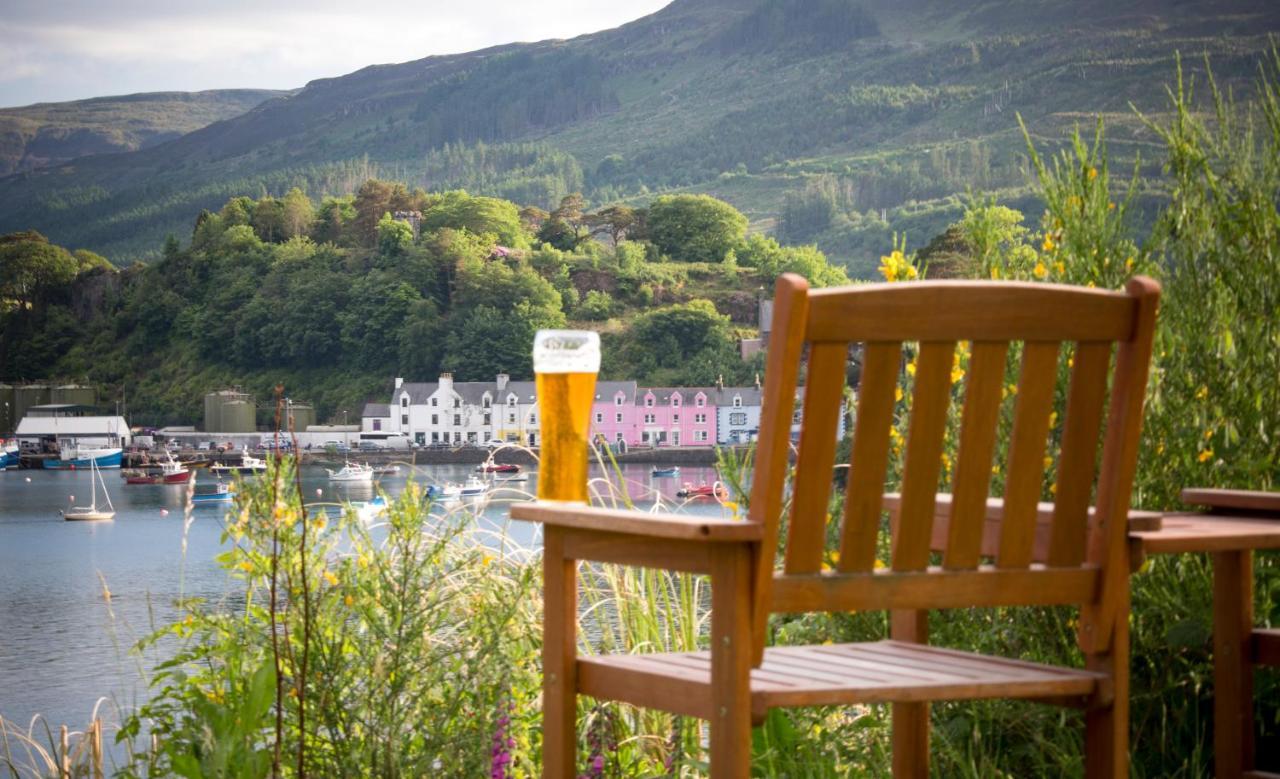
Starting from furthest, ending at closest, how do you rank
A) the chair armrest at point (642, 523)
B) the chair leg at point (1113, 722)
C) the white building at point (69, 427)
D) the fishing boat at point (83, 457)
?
the white building at point (69, 427), the fishing boat at point (83, 457), the chair leg at point (1113, 722), the chair armrest at point (642, 523)

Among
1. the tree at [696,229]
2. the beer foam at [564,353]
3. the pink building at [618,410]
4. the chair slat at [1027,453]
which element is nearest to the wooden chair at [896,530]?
the chair slat at [1027,453]

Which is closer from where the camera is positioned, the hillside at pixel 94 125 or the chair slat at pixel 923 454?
the chair slat at pixel 923 454

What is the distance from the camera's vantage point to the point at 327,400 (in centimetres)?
7806

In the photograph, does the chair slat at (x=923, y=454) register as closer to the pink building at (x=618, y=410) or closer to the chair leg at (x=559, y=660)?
the chair leg at (x=559, y=660)

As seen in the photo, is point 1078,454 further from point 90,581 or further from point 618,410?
point 618,410

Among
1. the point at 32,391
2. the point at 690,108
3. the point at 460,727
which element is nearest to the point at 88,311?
the point at 32,391

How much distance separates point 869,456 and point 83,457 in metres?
77.3

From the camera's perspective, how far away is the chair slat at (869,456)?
1.30 m

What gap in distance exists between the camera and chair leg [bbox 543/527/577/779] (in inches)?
57.4

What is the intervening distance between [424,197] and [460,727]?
311 feet

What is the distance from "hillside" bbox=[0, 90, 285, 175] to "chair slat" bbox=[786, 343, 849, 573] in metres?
155

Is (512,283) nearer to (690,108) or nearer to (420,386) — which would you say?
(420,386)

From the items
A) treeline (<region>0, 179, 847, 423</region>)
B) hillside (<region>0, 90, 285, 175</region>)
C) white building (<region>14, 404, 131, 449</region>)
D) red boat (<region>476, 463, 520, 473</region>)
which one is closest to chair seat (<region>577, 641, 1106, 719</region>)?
red boat (<region>476, 463, 520, 473</region>)

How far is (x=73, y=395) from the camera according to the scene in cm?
7706
